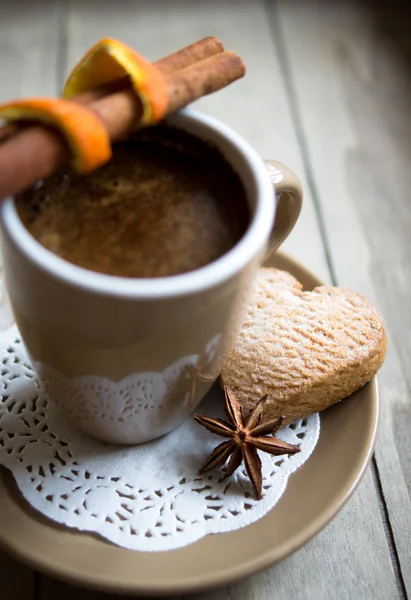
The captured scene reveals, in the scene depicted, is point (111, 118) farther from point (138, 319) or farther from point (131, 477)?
point (131, 477)

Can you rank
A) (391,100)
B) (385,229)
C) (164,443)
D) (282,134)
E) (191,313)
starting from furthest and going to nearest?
(391,100) < (282,134) < (385,229) < (164,443) < (191,313)

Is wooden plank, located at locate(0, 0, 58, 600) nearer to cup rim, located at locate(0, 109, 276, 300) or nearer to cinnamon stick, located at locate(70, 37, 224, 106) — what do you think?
cinnamon stick, located at locate(70, 37, 224, 106)

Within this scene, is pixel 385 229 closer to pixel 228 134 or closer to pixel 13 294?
pixel 228 134

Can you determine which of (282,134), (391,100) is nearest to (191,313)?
(282,134)

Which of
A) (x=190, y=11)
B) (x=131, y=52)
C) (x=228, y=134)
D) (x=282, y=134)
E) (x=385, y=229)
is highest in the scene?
(x=131, y=52)

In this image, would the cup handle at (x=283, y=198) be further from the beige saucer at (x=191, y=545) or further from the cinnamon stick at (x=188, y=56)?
the beige saucer at (x=191, y=545)
